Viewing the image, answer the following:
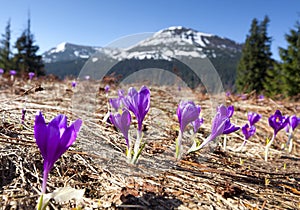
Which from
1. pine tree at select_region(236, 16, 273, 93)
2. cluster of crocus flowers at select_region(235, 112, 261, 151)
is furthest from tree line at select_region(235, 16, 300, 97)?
cluster of crocus flowers at select_region(235, 112, 261, 151)

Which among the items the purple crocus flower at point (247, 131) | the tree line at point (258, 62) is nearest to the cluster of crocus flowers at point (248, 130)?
the purple crocus flower at point (247, 131)

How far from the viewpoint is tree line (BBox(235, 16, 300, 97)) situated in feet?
71.0

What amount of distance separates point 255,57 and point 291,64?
946cm

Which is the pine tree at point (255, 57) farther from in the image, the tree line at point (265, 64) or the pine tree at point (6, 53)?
the pine tree at point (6, 53)

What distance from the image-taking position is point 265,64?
1211 inches

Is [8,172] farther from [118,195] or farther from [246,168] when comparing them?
[246,168]

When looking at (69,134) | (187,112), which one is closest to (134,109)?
(187,112)

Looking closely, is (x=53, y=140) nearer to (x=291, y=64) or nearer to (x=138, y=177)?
(x=138, y=177)

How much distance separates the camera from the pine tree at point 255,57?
30.2 meters

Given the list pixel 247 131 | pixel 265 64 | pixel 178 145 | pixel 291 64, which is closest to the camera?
pixel 178 145

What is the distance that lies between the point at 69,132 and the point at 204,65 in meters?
1.69

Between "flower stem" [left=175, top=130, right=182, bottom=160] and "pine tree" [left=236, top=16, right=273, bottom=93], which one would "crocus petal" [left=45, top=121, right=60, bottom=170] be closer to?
"flower stem" [left=175, top=130, right=182, bottom=160]

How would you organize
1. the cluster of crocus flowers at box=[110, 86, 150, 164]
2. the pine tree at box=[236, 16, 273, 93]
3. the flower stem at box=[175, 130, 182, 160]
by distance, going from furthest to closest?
the pine tree at box=[236, 16, 273, 93] → the flower stem at box=[175, 130, 182, 160] → the cluster of crocus flowers at box=[110, 86, 150, 164]

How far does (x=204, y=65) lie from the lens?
7.68 feet
